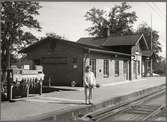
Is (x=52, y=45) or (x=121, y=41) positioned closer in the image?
(x=52, y=45)

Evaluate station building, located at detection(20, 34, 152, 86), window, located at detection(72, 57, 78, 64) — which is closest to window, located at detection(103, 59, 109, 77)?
station building, located at detection(20, 34, 152, 86)

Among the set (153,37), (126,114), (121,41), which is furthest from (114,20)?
(126,114)

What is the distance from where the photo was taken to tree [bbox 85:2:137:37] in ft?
149

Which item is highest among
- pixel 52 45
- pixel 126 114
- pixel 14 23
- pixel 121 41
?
pixel 14 23

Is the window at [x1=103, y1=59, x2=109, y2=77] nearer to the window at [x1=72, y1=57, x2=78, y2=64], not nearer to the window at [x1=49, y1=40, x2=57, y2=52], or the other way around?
the window at [x1=72, y1=57, x2=78, y2=64]

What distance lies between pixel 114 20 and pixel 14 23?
71.9ft

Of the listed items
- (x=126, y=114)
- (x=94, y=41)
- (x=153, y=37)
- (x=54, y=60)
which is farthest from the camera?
(x=153, y=37)

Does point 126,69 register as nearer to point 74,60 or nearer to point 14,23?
point 74,60

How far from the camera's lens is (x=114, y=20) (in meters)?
47.1

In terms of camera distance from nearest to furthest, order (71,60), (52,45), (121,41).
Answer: (71,60) < (52,45) < (121,41)

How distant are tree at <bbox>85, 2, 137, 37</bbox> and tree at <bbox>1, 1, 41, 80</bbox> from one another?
16389 mm

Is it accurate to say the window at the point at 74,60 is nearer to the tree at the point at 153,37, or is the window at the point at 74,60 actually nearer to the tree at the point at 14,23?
the tree at the point at 14,23

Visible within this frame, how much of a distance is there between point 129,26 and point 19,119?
4107 cm

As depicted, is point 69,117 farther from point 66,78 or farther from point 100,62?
point 100,62
